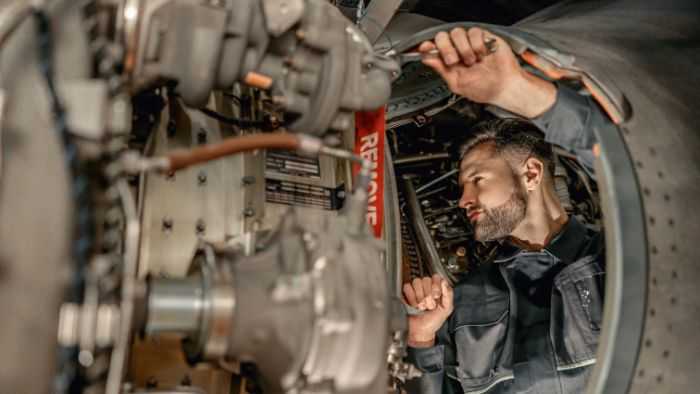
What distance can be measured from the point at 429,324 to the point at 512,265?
447 mm

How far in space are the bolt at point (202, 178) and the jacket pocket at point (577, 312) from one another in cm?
136

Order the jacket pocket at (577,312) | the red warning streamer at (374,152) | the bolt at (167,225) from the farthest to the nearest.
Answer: the jacket pocket at (577,312)
the red warning streamer at (374,152)
the bolt at (167,225)

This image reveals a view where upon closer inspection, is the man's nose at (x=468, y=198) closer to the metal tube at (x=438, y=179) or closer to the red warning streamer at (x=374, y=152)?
the metal tube at (x=438, y=179)

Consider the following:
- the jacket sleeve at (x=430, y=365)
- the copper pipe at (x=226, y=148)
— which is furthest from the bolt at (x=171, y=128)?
the jacket sleeve at (x=430, y=365)

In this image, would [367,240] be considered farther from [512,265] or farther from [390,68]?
[512,265]

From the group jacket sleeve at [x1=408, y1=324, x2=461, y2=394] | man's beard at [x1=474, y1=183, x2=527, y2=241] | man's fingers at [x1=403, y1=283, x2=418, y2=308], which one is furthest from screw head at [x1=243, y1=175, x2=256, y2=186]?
man's beard at [x1=474, y1=183, x2=527, y2=241]

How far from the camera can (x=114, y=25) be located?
4.18 feet

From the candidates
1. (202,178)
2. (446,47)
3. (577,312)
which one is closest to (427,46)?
(446,47)

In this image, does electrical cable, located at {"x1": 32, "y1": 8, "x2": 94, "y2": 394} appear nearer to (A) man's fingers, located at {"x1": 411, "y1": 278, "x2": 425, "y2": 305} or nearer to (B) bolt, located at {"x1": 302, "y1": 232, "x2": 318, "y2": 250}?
(B) bolt, located at {"x1": 302, "y1": 232, "x2": 318, "y2": 250}

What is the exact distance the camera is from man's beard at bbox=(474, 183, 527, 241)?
2.83m

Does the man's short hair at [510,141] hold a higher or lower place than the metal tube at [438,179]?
higher

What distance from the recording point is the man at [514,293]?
2.47 metres

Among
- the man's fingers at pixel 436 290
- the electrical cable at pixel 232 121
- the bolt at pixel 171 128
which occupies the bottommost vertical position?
the man's fingers at pixel 436 290

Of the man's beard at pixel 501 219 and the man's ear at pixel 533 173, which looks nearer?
the man's beard at pixel 501 219
